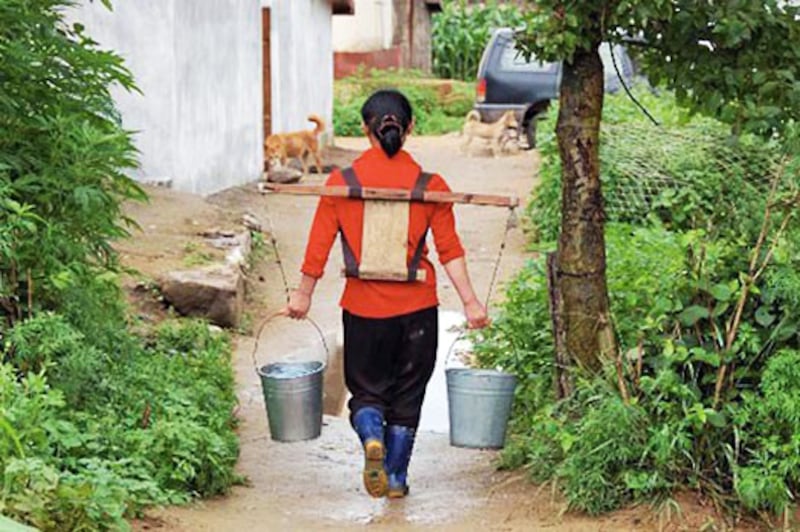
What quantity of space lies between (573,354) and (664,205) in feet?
19.3

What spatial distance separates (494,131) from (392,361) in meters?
17.3

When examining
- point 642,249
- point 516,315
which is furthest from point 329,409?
point 642,249

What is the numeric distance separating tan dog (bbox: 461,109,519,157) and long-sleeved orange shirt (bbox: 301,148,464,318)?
17.0 metres

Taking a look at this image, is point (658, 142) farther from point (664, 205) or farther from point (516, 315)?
point (516, 315)

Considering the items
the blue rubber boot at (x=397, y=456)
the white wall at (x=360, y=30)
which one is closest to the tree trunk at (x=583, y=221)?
the blue rubber boot at (x=397, y=456)

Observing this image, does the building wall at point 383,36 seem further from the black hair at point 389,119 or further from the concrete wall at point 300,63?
the black hair at point 389,119

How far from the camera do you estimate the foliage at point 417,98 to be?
30422 millimetres

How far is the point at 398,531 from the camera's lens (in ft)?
19.3

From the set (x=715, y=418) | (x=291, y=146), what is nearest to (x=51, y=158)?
(x=715, y=418)

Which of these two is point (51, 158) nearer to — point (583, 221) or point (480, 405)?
point (480, 405)

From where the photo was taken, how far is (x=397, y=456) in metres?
6.43

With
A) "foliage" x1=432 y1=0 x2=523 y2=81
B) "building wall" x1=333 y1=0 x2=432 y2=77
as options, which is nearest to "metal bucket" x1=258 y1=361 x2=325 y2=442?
"building wall" x1=333 y1=0 x2=432 y2=77

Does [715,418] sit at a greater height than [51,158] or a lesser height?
lesser

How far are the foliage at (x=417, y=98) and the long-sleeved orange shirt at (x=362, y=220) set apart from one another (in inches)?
929
